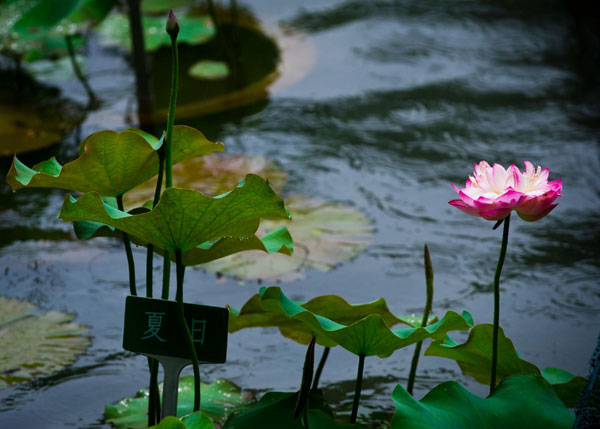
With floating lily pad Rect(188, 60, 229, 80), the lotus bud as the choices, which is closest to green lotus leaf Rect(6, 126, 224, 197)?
the lotus bud

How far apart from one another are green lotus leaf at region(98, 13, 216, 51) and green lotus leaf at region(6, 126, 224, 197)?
2328 mm

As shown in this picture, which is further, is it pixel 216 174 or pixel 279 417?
pixel 216 174

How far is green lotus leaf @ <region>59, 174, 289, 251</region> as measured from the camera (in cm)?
93

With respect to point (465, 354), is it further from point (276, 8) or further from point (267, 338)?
point (276, 8)

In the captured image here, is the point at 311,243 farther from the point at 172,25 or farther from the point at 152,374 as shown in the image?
the point at 172,25

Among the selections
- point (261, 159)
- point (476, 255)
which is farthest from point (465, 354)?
point (261, 159)

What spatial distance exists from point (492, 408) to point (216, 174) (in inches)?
58.3

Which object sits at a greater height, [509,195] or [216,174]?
[509,195]

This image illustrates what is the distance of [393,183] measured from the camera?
235 centimetres

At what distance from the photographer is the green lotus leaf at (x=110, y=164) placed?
1.01m

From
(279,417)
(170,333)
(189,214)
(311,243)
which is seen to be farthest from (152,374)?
(311,243)

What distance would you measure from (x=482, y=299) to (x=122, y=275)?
955 millimetres

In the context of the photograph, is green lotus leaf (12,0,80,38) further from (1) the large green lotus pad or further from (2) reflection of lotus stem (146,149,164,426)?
(1) the large green lotus pad

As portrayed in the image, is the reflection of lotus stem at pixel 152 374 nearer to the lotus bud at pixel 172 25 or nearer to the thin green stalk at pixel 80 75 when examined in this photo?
the lotus bud at pixel 172 25
